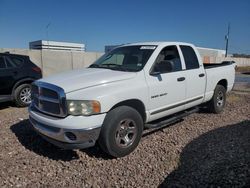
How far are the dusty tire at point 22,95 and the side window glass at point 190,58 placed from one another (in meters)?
5.06

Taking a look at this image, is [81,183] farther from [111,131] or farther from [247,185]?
[247,185]

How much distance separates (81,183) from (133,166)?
2.79 ft

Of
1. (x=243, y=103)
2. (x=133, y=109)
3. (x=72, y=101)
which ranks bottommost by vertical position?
(x=243, y=103)

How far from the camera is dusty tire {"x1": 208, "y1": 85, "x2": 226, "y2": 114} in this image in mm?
6293

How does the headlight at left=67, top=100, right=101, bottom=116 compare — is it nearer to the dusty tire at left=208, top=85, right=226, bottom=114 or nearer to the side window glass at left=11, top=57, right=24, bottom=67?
the dusty tire at left=208, top=85, right=226, bottom=114

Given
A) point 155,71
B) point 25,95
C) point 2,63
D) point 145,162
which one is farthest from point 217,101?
point 2,63

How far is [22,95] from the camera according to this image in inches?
298

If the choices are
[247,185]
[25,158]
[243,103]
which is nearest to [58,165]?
[25,158]

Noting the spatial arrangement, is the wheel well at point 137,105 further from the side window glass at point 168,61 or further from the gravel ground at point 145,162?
the side window glass at point 168,61

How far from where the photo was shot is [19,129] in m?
5.30

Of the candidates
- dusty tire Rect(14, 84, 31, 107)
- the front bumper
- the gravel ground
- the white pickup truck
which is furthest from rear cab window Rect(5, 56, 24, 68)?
the front bumper

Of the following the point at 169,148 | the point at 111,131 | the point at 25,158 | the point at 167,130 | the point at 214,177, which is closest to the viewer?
the point at 214,177

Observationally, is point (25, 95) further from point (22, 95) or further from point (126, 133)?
point (126, 133)

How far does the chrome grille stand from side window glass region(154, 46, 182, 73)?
6.18 feet
